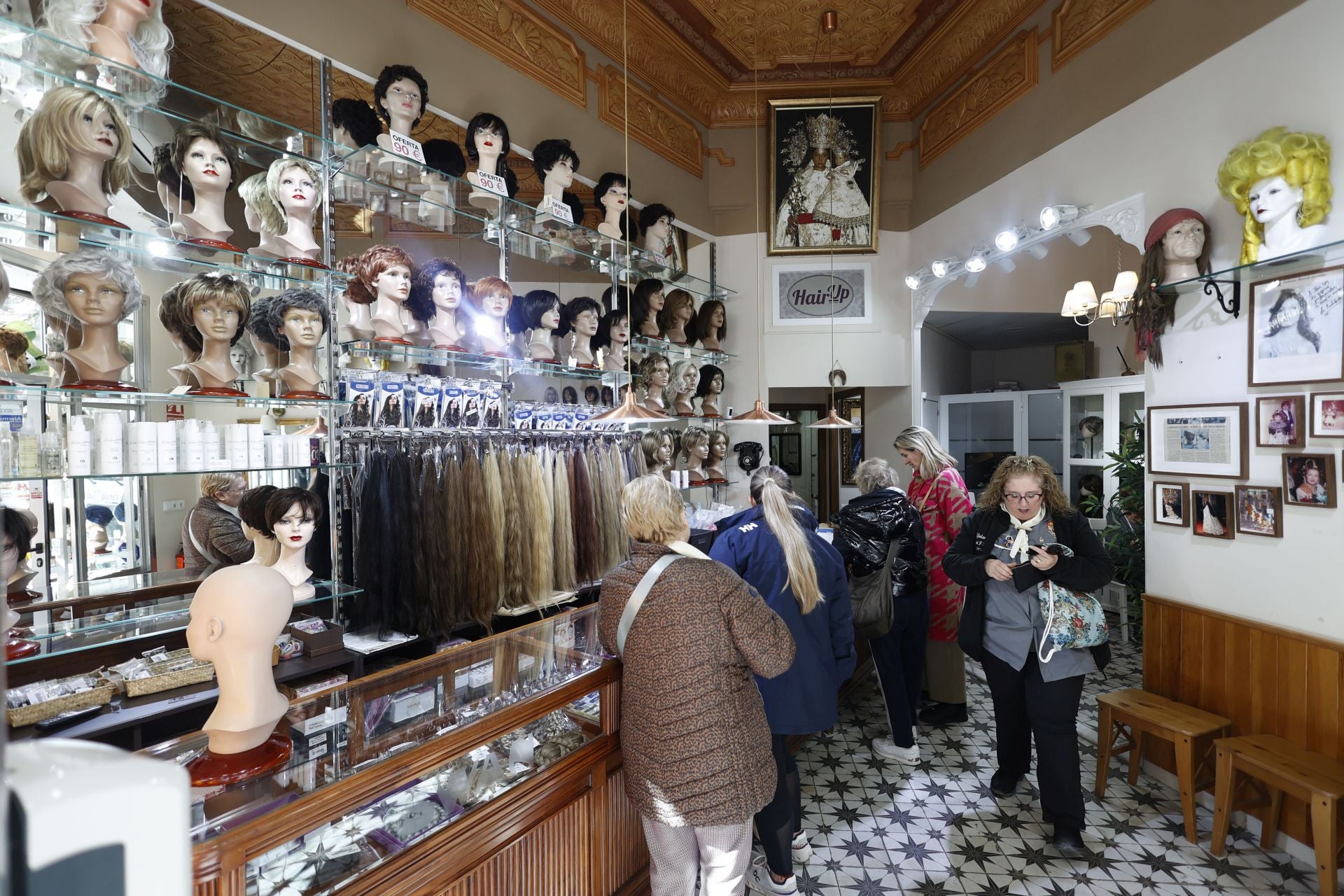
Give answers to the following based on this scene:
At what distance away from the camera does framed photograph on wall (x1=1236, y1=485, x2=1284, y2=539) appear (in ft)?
8.86

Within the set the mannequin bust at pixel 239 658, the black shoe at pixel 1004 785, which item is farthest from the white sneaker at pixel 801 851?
the mannequin bust at pixel 239 658

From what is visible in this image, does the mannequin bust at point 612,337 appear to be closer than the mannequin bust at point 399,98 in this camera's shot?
No

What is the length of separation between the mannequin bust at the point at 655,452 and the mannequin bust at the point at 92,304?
111 inches

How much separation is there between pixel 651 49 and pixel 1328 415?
14.7 ft

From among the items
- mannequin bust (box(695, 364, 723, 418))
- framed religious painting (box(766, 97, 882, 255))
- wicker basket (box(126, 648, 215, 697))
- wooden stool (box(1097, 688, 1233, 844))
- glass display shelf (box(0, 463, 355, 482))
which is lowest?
wooden stool (box(1097, 688, 1233, 844))

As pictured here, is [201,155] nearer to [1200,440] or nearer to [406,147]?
[406,147]

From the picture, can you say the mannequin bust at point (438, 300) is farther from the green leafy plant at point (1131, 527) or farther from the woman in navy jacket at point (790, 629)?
the green leafy plant at point (1131, 527)

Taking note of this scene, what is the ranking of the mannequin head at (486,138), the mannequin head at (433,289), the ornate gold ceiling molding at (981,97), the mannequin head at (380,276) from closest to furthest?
the mannequin head at (380,276) < the mannequin head at (433,289) < the mannequin head at (486,138) < the ornate gold ceiling molding at (981,97)

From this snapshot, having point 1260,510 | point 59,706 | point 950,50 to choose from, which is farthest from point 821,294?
point 59,706

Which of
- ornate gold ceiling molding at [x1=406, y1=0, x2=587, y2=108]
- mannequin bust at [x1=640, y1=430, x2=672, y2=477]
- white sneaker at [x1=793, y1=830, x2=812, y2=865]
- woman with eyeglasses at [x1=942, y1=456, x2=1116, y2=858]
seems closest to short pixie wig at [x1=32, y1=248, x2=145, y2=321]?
ornate gold ceiling molding at [x1=406, y1=0, x2=587, y2=108]

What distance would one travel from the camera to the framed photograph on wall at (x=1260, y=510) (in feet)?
8.86

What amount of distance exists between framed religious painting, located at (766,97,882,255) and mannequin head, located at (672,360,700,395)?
139cm

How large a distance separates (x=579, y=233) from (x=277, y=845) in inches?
138

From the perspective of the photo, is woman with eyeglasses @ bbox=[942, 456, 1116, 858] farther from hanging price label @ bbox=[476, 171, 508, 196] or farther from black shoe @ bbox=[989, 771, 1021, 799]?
hanging price label @ bbox=[476, 171, 508, 196]
